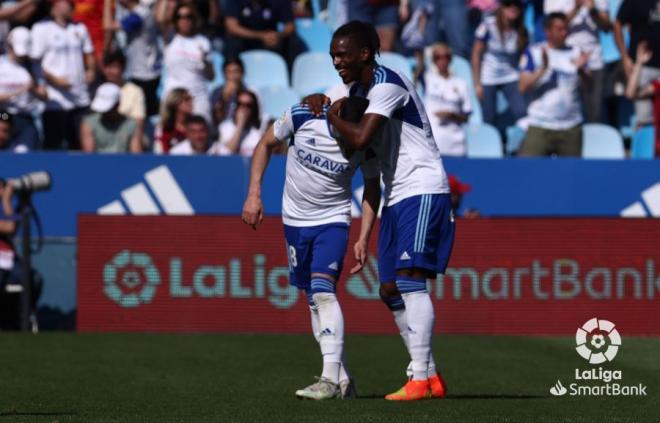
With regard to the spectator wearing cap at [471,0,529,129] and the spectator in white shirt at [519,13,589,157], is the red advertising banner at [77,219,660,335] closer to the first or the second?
the spectator in white shirt at [519,13,589,157]

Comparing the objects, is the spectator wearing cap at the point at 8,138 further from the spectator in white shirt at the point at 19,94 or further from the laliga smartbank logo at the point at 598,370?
the laliga smartbank logo at the point at 598,370

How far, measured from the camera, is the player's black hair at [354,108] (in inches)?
334

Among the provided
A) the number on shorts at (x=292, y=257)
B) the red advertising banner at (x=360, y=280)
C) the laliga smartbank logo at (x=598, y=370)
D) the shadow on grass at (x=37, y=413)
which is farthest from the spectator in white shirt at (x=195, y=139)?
the shadow on grass at (x=37, y=413)

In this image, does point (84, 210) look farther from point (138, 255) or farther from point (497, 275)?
point (497, 275)

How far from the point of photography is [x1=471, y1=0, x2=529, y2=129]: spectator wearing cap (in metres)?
18.6

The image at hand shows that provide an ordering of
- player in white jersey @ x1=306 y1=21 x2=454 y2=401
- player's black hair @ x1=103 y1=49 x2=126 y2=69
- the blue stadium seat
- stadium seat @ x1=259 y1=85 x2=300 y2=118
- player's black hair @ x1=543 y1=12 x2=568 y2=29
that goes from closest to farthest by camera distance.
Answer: player in white jersey @ x1=306 y1=21 x2=454 y2=401 < player's black hair @ x1=103 y1=49 x2=126 y2=69 < stadium seat @ x1=259 y1=85 x2=300 y2=118 < player's black hair @ x1=543 y1=12 x2=568 y2=29 < the blue stadium seat

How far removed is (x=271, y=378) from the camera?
408 inches

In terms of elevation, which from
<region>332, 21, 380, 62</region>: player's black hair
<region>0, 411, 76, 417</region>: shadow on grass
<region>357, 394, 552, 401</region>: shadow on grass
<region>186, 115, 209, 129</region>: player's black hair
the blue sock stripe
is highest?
<region>332, 21, 380, 62</region>: player's black hair

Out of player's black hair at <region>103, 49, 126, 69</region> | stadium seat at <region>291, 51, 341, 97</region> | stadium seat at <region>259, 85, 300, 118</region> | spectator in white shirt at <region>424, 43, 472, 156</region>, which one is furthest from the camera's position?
stadium seat at <region>291, 51, 341, 97</region>

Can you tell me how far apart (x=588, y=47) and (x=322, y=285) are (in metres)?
10.6

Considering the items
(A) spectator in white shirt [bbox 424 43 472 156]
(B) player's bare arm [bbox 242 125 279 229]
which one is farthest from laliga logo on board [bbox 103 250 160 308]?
(B) player's bare arm [bbox 242 125 279 229]

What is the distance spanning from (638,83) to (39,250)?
307 inches

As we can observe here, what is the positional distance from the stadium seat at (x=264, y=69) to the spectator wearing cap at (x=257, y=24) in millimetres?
218

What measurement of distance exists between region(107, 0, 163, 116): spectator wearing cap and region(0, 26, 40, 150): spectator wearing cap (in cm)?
138
